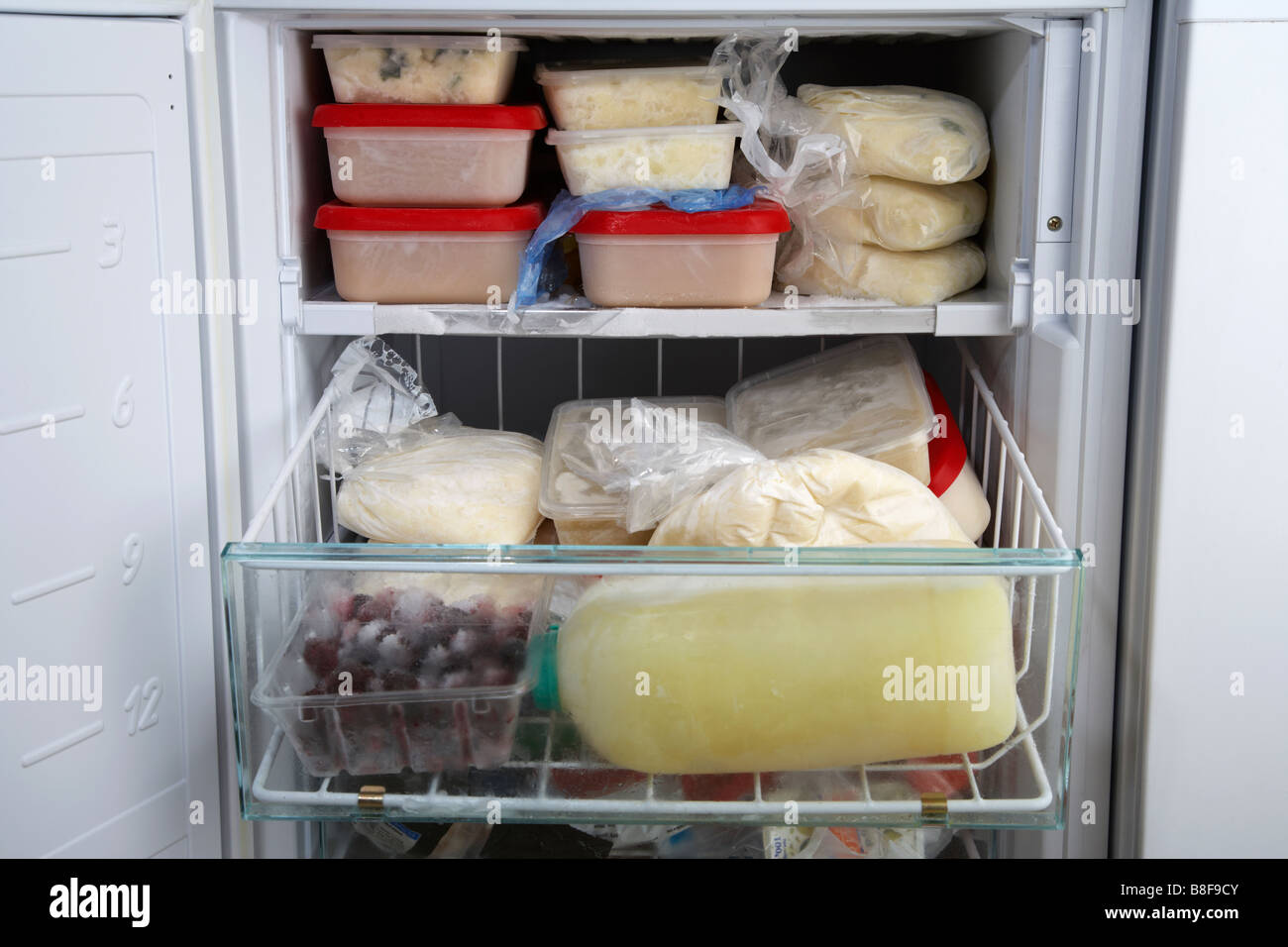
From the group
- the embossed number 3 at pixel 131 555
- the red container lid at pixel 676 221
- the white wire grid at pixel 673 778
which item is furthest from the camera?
the red container lid at pixel 676 221

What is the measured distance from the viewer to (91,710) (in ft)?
3.46

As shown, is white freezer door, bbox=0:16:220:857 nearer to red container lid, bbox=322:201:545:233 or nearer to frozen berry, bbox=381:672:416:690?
red container lid, bbox=322:201:545:233

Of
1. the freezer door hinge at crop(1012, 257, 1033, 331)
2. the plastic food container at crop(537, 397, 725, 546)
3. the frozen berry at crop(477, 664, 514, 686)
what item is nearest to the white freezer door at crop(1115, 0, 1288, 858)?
the freezer door hinge at crop(1012, 257, 1033, 331)

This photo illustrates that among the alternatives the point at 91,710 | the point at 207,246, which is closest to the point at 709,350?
the point at 207,246

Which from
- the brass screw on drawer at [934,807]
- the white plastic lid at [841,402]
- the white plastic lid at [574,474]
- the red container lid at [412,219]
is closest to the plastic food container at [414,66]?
the red container lid at [412,219]

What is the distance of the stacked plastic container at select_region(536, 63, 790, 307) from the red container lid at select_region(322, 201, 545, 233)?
0.08 metres

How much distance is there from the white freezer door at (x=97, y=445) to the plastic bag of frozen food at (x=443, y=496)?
0.15 m

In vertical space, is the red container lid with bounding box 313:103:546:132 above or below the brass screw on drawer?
above

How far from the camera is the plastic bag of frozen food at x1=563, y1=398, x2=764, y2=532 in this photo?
1.12 metres

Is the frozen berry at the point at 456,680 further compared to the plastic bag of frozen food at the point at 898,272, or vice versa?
the plastic bag of frozen food at the point at 898,272

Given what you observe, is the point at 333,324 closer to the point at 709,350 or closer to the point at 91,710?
the point at 91,710

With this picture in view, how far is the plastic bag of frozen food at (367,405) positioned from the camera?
49.1 inches

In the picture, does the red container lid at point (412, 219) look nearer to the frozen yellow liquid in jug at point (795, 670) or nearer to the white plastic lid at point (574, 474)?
the white plastic lid at point (574, 474)

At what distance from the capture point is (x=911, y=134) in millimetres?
1209
